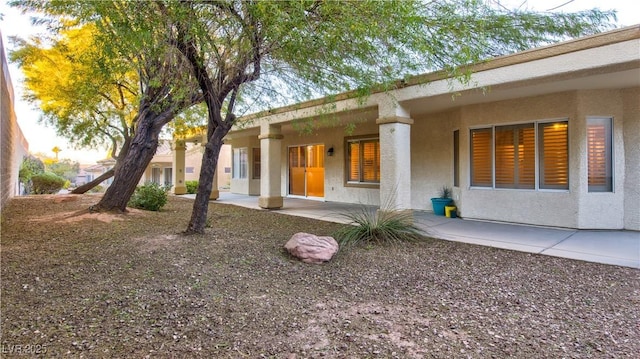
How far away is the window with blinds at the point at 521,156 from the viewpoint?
6.97m

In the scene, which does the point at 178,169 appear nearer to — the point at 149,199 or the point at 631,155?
the point at 149,199

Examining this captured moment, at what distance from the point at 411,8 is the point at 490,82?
2.46m

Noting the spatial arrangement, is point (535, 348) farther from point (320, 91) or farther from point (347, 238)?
point (320, 91)

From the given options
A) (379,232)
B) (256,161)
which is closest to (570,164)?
(379,232)

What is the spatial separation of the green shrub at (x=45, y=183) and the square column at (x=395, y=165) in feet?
45.8

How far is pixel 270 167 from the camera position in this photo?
33.4 feet

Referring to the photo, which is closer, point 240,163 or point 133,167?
point 133,167

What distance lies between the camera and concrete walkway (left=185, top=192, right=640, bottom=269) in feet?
16.4

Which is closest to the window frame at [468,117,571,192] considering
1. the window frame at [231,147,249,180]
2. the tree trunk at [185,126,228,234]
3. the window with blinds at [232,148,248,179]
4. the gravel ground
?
the gravel ground

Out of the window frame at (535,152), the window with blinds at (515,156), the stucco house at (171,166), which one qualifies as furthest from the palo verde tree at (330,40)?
the stucco house at (171,166)

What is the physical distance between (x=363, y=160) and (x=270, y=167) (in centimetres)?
307

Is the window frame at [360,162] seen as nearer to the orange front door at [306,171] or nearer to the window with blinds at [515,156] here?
the orange front door at [306,171]

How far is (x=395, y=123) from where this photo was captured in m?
7.03

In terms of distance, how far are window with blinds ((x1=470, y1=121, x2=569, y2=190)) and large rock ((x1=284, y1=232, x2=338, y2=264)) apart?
4779mm
